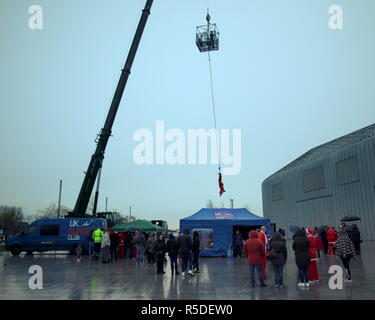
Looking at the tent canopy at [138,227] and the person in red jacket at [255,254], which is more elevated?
the tent canopy at [138,227]

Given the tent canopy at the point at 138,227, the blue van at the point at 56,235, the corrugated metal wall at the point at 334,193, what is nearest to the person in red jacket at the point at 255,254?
the tent canopy at the point at 138,227

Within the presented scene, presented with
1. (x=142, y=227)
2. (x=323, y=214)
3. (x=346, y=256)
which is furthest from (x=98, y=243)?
(x=323, y=214)

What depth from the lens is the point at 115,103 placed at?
23.0 m

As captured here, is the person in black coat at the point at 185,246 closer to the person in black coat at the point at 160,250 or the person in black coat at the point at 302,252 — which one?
the person in black coat at the point at 160,250

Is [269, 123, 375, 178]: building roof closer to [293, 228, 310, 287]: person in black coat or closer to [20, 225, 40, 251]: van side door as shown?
[293, 228, 310, 287]: person in black coat

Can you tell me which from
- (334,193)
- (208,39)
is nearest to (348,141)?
(334,193)

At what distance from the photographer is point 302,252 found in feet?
28.7

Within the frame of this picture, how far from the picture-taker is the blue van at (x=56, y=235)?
21484 millimetres

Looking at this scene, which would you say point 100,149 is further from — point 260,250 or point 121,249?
point 260,250

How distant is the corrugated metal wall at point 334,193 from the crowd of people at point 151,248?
82.9 ft

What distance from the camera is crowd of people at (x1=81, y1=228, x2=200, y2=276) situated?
12.1 metres

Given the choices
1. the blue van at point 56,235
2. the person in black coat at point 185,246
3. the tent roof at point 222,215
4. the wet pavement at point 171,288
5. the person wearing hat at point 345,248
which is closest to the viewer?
the wet pavement at point 171,288
